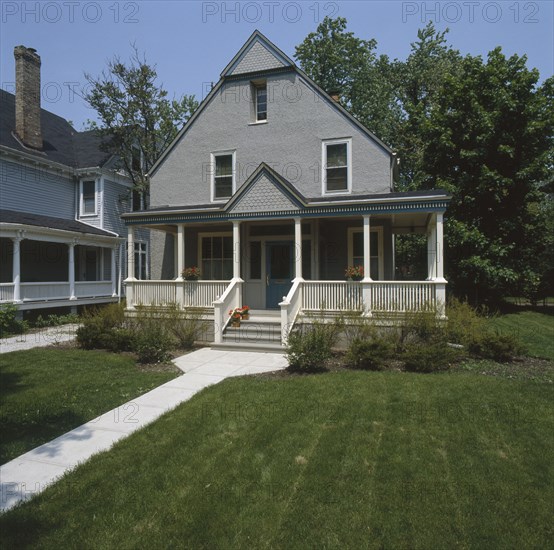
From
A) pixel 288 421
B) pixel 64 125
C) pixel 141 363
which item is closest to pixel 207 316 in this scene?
pixel 141 363

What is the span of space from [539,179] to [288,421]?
17834 millimetres

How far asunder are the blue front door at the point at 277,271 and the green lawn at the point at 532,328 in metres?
6.41

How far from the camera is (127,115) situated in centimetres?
2269

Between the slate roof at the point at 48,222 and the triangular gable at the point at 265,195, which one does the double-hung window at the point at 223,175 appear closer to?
the triangular gable at the point at 265,195

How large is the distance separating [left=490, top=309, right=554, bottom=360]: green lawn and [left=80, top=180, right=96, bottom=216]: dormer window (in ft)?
62.6

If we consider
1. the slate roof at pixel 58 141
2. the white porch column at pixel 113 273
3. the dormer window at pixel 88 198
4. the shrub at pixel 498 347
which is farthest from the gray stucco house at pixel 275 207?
the slate roof at pixel 58 141

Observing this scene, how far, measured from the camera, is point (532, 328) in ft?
48.4

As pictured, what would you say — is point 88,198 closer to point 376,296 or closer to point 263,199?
point 263,199

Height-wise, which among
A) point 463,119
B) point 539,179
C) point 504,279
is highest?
point 463,119

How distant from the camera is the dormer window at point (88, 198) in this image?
2131 cm

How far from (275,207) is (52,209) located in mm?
13327

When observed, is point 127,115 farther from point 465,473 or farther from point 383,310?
point 465,473

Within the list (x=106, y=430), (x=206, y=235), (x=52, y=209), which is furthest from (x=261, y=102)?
(x=106, y=430)

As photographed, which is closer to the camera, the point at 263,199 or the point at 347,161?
the point at 263,199
